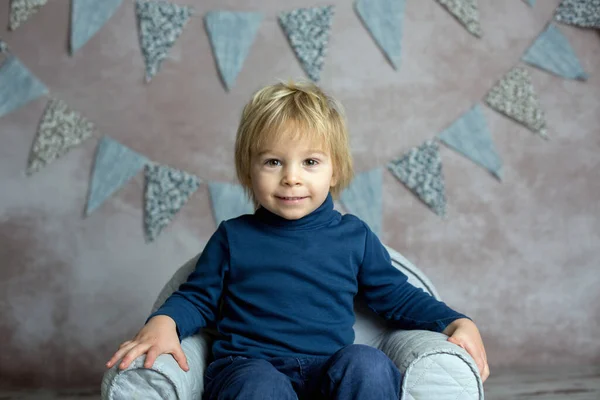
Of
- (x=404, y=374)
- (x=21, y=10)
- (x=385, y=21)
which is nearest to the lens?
(x=404, y=374)

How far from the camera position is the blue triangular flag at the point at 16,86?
2.57 metres

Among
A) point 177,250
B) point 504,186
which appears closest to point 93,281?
point 177,250

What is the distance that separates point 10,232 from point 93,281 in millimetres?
333

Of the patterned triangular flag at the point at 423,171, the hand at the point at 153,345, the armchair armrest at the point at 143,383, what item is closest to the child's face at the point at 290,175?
the hand at the point at 153,345

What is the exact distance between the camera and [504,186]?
2.78 metres

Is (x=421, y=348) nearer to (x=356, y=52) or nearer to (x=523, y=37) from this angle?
(x=356, y=52)

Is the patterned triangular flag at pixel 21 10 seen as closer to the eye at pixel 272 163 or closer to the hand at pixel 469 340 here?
the eye at pixel 272 163

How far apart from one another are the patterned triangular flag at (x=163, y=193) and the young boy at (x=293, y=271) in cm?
81

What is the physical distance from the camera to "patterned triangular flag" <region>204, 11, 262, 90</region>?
8.51 feet

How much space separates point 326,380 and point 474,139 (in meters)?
1.50

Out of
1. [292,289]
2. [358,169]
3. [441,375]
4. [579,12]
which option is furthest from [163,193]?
[579,12]

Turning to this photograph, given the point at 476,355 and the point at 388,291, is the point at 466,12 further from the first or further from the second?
the point at 476,355

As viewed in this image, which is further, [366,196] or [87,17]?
[366,196]

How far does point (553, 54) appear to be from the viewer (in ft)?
9.04
